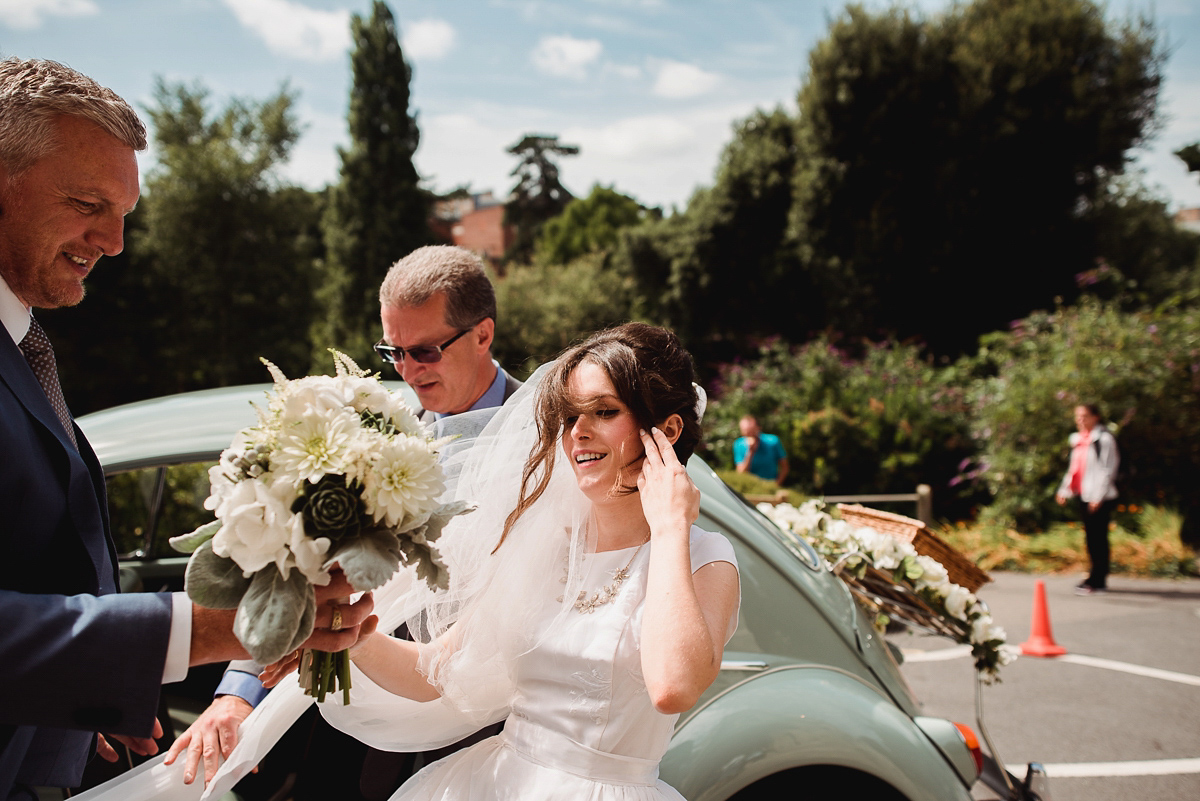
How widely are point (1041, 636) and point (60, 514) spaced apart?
722cm

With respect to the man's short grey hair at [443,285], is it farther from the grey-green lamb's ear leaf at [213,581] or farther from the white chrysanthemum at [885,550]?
the white chrysanthemum at [885,550]

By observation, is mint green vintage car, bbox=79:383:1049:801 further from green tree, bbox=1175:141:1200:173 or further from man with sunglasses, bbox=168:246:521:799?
green tree, bbox=1175:141:1200:173

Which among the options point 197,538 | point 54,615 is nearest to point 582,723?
point 197,538

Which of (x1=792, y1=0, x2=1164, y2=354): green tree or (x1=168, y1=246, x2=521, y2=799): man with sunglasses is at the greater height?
(x1=792, y1=0, x2=1164, y2=354): green tree

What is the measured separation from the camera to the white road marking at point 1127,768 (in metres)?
4.45

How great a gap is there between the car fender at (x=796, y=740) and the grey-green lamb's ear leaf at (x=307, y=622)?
1.23 meters

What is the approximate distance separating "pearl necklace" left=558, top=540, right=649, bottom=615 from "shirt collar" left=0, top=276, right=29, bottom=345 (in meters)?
1.41

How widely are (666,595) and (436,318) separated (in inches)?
58.5

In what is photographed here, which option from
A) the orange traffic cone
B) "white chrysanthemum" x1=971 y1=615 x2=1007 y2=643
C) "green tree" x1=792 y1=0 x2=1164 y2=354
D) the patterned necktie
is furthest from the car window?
"green tree" x1=792 y1=0 x2=1164 y2=354

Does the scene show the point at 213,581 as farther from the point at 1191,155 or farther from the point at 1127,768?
the point at 1191,155

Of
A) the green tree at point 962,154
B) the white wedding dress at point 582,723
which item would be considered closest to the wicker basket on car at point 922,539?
the white wedding dress at point 582,723

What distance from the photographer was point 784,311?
1936cm

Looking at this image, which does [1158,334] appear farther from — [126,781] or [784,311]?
[126,781]

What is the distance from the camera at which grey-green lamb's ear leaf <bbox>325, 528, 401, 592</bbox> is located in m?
1.38
